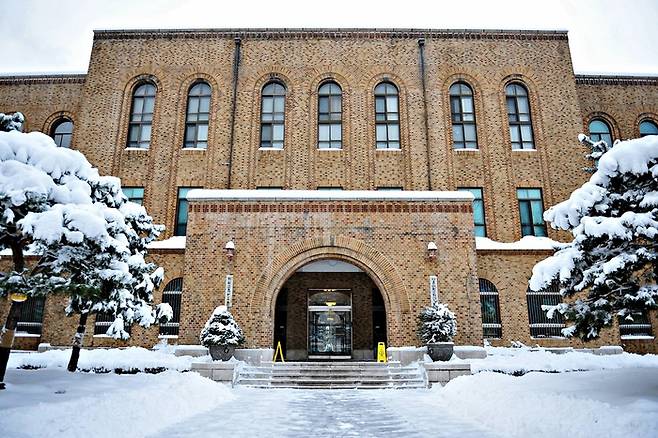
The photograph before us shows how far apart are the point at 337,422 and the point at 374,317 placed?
11.2 metres

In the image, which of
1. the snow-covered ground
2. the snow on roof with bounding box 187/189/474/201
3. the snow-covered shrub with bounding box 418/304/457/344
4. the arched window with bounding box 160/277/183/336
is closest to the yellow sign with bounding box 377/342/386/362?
the snow-covered shrub with bounding box 418/304/457/344

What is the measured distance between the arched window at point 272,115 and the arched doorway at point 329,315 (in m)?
5.60

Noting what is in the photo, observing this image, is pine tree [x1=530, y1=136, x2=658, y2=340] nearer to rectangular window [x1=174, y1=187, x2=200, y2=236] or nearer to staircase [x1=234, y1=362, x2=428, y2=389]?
staircase [x1=234, y1=362, x2=428, y2=389]

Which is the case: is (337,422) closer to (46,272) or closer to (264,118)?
(46,272)

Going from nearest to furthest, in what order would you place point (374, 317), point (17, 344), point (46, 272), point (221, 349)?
point (46, 272) < point (221, 349) < point (17, 344) < point (374, 317)

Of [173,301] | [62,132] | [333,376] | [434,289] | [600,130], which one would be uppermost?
[600,130]

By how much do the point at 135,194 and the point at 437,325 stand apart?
1303cm

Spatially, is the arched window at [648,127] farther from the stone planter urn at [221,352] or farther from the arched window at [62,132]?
the arched window at [62,132]

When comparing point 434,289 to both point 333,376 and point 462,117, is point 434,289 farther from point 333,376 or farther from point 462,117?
point 462,117

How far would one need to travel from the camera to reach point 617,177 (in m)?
7.18

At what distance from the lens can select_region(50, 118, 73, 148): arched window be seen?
20.5 meters

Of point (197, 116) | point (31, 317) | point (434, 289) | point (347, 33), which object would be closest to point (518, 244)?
point (434, 289)

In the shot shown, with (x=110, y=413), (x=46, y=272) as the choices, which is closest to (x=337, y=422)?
(x=110, y=413)

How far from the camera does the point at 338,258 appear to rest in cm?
1462
